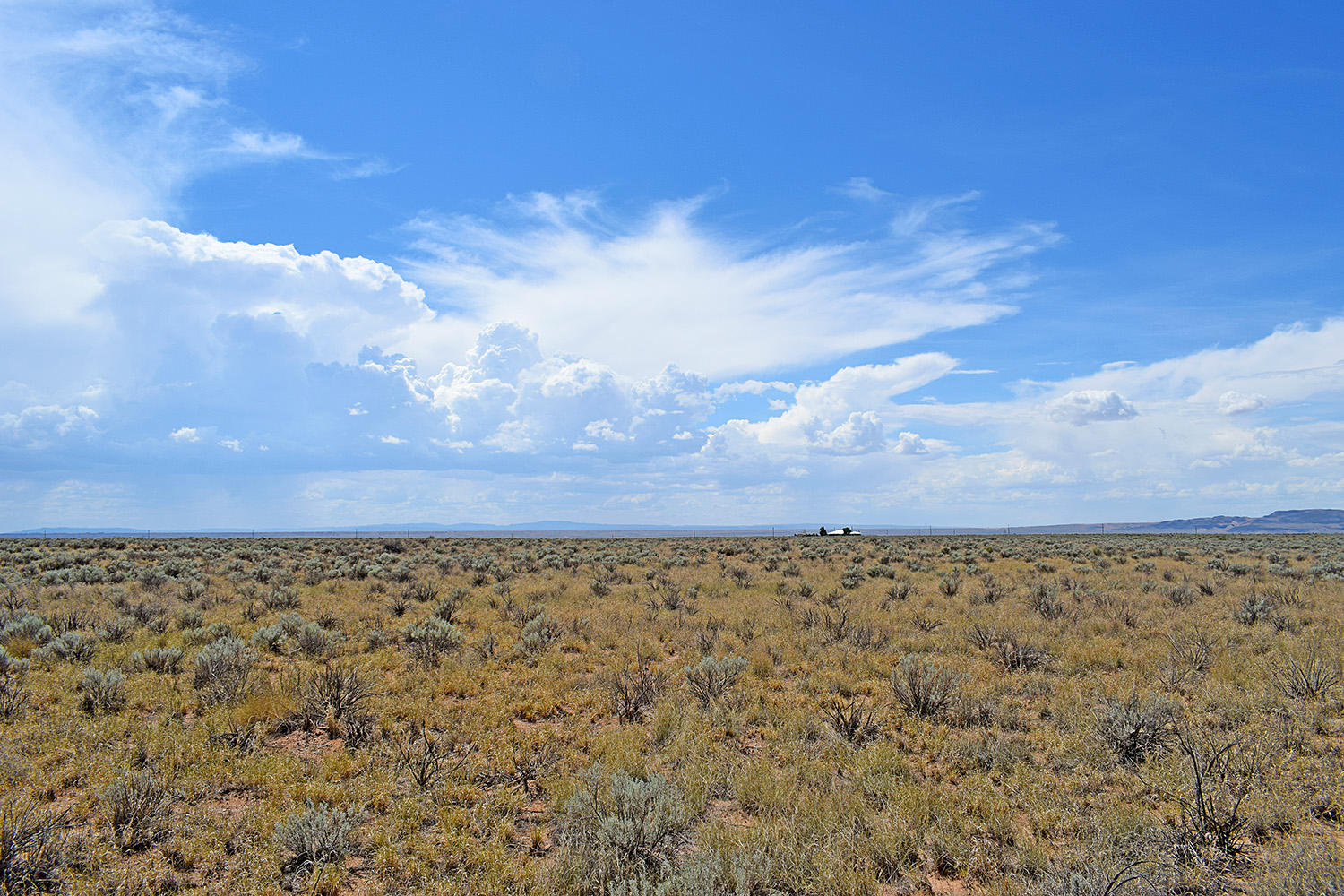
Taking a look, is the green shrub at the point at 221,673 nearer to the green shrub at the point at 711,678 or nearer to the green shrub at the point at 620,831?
the green shrub at the point at 620,831

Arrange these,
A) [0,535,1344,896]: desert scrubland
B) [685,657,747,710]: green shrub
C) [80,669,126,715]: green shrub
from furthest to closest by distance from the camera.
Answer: [685,657,747,710]: green shrub
[80,669,126,715]: green shrub
[0,535,1344,896]: desert scrubland

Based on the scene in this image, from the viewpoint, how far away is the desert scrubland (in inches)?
188

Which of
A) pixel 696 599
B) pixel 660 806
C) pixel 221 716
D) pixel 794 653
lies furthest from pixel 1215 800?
pixel 696 599

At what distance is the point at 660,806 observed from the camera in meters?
5.17

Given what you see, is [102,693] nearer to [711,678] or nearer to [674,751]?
[674,751]

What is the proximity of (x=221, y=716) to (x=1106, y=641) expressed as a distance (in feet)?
49.4

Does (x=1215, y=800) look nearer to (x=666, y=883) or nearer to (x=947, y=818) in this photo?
(x=947, y=818)

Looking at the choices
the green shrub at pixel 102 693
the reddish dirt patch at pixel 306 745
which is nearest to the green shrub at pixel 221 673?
the green shrub at pixel 102 693

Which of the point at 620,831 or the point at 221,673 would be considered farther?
the point at 221,673

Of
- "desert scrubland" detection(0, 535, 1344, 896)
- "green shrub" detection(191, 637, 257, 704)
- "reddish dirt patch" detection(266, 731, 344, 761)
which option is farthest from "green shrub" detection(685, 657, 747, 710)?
"green shrub" detection(191, 637, 257, 704)

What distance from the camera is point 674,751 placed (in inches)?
272

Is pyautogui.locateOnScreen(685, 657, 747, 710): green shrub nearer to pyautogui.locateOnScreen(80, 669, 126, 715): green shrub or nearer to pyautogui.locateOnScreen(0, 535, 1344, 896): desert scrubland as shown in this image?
pyautogui.locateOnScreen(0, 535, 1344, 896): desert scrubland

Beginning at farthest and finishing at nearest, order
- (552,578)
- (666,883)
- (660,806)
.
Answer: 1. (552,578)
2. (660,806)
3. (666,883)

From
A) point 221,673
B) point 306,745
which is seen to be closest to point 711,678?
point 306,745
